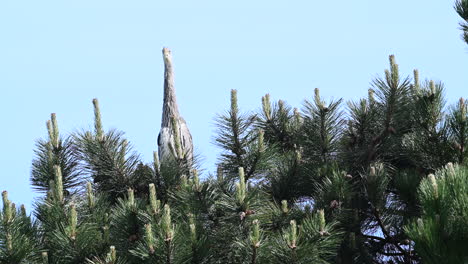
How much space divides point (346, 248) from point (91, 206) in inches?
104

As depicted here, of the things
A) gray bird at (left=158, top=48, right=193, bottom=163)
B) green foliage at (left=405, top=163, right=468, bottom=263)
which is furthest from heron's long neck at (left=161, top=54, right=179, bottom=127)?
green foliage at (left=405, top=163, right=468, bottom=263)

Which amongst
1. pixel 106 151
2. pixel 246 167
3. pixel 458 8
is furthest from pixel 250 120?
pixel 458 8

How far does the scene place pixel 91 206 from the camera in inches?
449

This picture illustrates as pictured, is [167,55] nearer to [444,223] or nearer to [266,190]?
[266,190]

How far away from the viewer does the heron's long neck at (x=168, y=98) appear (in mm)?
14922

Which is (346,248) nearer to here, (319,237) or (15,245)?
(319,237)

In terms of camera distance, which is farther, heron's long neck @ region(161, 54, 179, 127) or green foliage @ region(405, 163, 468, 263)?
heron's long neck @ region(161, 54, 179, 127)

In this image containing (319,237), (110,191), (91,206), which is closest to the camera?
(319,237)

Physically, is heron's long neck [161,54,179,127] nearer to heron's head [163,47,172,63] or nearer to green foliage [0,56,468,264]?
heron's head [163,47,172,63]

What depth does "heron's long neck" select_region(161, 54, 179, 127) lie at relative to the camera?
14.9m

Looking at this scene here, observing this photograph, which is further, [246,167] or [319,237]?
[246,167]

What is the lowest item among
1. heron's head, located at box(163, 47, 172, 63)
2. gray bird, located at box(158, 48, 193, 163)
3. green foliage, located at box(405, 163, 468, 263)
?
green foliage, located at box(405, 163, 468, 263)

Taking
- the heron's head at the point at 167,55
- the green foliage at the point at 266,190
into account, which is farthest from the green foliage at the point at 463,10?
the heron's head at the point at 167,55

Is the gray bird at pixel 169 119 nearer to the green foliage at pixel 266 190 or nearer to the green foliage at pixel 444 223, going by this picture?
the green foliage at pixel 266 190
